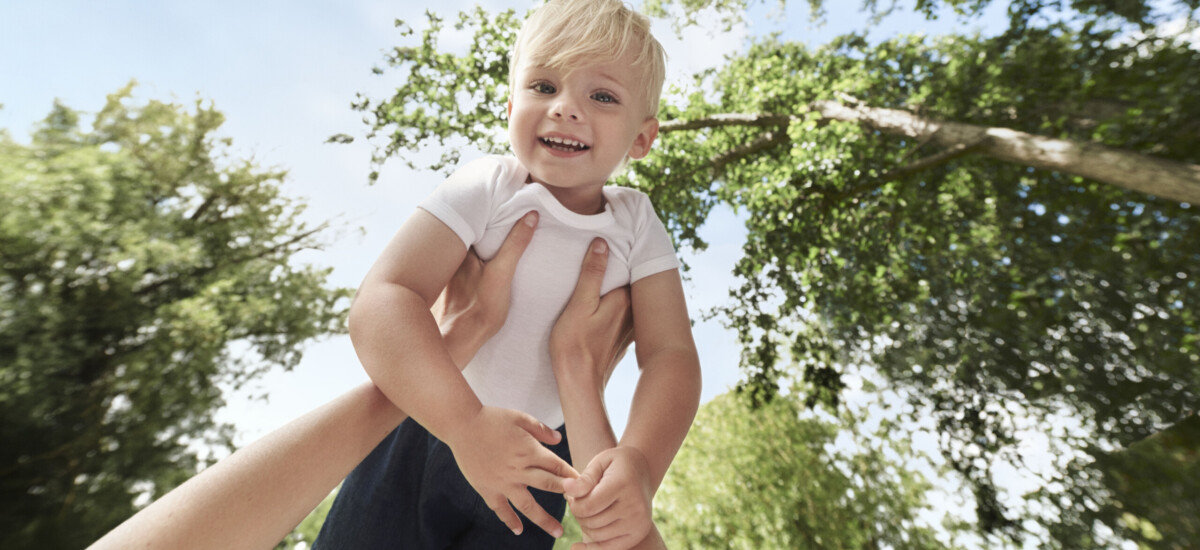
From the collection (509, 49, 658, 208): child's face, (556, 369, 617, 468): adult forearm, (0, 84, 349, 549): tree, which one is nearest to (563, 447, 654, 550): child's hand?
(556, 369, 617, 468): adult forearm

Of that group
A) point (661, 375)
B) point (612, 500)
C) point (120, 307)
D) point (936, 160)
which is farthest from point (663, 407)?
point (120, 307)

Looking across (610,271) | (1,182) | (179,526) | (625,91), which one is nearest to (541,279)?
(610,271)

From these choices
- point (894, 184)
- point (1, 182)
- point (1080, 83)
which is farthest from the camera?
point (1, 182)

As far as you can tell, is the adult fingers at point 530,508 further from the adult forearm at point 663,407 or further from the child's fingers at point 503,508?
the adult forearm at point 663,407

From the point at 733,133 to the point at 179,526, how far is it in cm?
447

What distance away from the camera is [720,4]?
16.3ft

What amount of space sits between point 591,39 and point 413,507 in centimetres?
93

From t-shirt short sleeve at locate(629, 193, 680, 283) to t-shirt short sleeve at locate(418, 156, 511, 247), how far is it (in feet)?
0.91

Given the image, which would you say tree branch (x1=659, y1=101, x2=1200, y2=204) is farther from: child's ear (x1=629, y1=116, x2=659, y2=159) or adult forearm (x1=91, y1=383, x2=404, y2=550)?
adult forearm (x1=91, y1=383, x2=404, y2=550)

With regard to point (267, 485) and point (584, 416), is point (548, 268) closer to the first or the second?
point (584, 416)

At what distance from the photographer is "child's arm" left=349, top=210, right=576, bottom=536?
719 millimetres

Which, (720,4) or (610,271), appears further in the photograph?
(720,4)

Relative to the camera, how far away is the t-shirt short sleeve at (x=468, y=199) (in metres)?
0.93

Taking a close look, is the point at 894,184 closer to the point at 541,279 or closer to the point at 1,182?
the point at 541,279
